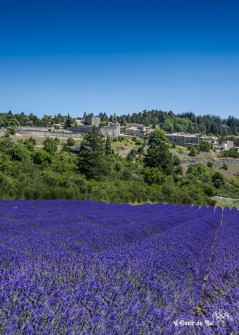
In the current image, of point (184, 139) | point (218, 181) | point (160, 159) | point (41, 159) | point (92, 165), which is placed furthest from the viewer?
point (184, 139)

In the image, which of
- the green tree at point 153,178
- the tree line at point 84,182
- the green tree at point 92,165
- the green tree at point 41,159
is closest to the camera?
the tree line at point 84,182

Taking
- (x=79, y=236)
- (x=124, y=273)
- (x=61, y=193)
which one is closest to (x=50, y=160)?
(x=61, y=193)

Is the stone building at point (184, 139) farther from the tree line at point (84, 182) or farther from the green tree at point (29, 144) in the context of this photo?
the tree line at point (84, 182)

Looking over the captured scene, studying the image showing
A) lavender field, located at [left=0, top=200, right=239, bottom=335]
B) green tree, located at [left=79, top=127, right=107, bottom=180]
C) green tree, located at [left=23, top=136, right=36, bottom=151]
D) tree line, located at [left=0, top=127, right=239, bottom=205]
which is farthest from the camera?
green tree, located at [left=23, top=136, right=36, bottom=151]

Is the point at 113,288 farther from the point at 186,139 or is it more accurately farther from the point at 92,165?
the point at 186,139

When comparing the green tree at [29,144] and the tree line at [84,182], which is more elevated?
the green tree at [29,144]

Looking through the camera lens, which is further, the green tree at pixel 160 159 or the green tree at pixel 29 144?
the green tree at pixel 160 159

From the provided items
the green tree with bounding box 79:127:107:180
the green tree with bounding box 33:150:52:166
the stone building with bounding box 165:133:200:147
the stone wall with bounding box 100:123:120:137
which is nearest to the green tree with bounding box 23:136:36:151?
the green tree with bounding box 33:150:52:166

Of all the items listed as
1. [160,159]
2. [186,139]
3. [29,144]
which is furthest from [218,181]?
[186,139]

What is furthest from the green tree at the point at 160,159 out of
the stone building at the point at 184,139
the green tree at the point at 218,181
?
the stone building at the point at 184,139

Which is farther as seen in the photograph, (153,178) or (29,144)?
(29,144)

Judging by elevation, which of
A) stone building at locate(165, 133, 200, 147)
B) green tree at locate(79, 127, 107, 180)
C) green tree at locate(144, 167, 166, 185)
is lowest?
green tree at locate(144, 167, 166, 185)

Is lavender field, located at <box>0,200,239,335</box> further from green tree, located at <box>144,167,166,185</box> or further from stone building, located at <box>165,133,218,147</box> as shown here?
stone building, located at <box>165,133,218,147</box>

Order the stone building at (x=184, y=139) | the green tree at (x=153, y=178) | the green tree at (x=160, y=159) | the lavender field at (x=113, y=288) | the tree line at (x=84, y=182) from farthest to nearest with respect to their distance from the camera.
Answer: the stone building at (x=184, y=139) → the green tree at (x=160, y=159) → the green tree at (x=153, y=178) → the tree line at (x=84, y=182) → the lavender field at (x=113, y=288)
